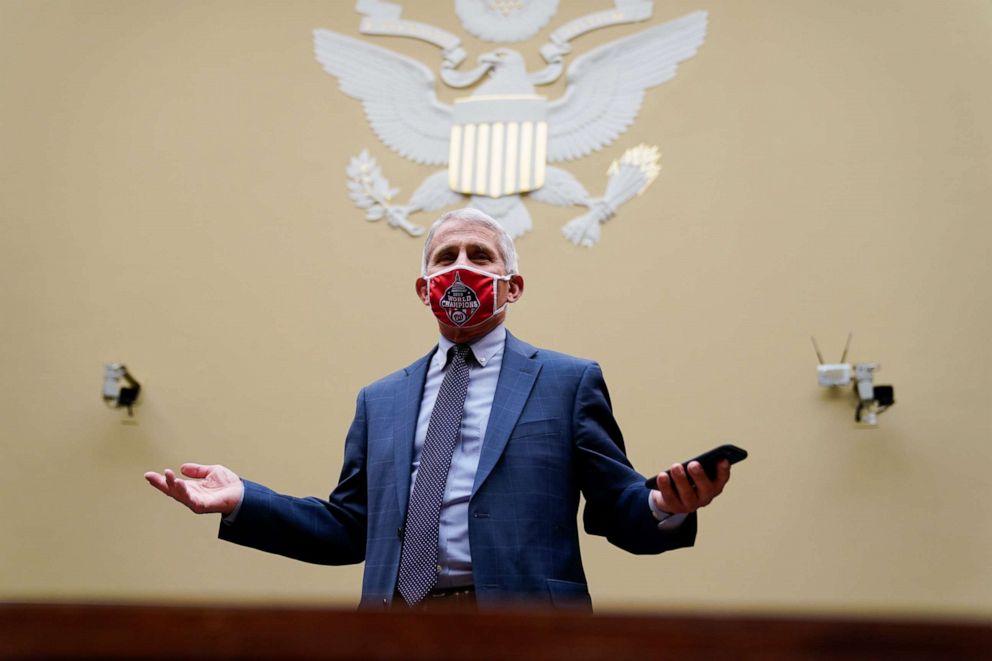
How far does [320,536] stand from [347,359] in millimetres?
2802

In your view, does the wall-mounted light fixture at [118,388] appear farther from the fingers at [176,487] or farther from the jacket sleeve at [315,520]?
the fingers at [176,487]

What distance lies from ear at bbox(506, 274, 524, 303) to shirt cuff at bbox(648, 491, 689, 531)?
730 mm

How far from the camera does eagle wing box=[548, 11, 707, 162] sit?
5238 millimetres

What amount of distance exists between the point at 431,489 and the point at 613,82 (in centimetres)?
360

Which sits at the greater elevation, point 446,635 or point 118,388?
point 118,388

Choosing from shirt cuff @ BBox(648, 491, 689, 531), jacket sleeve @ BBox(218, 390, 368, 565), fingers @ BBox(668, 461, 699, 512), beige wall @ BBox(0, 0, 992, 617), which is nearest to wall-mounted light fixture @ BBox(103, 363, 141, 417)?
beige wall @ BBox(0, 0, 992, 617)

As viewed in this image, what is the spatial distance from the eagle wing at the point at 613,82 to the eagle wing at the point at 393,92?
2.05 ft

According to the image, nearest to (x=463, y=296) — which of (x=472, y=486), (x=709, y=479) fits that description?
(x=472, y=486)

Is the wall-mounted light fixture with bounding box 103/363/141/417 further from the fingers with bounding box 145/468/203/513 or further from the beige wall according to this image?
the fingers with bounding box 145/468/203/513

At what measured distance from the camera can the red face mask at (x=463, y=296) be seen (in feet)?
8.00

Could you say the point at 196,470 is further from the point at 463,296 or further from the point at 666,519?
the point at 666,519

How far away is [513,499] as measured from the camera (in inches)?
84.9

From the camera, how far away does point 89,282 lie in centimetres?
530

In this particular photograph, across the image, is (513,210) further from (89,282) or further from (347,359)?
(89,282)
